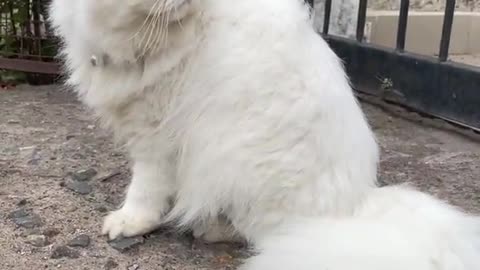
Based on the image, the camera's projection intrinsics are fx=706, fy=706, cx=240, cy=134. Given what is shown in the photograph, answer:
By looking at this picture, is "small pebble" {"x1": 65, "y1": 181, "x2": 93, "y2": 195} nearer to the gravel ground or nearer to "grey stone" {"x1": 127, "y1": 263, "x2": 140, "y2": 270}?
the gravel ground

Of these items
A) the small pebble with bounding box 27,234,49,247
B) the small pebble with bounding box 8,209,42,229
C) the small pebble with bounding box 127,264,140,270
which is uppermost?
the small pebble with bounding box 8,209,42,229

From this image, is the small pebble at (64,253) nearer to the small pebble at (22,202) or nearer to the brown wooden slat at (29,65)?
the small pebble at (22,202)

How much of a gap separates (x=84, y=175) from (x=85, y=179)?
0.11 feet

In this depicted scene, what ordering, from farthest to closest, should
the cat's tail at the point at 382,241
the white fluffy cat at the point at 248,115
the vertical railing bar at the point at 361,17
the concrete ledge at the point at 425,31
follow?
the concrete ledge at the point at 425,31 → the vertical railing bar at the point at 361,17 → the white fluffy cat at the point at 248,115 → the cat's tail at the point at 382,241

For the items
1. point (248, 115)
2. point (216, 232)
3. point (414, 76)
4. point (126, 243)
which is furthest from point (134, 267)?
point (414, 76)

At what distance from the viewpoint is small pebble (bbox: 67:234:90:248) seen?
2229 millimetres

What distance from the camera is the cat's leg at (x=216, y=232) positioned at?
2295 millimetres

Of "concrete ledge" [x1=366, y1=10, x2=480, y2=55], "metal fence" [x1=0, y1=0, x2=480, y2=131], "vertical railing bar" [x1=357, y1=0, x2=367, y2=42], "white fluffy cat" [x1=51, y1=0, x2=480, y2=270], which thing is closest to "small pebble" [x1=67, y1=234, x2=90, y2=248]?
"white fluffy cat" [x1=51, y1=0, x2=480, y2=270]

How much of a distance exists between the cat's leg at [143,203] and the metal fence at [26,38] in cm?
202

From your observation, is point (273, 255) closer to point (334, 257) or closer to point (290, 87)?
point (334, 257)

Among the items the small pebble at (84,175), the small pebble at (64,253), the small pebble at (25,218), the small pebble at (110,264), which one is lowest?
the small pebble at (110,264)

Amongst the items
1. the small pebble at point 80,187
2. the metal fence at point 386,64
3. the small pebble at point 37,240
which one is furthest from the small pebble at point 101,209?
the metal fence at point 386,64

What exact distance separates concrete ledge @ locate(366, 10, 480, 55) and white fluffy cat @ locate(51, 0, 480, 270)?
294cm

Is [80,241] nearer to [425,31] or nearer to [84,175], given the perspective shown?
[84,175]
